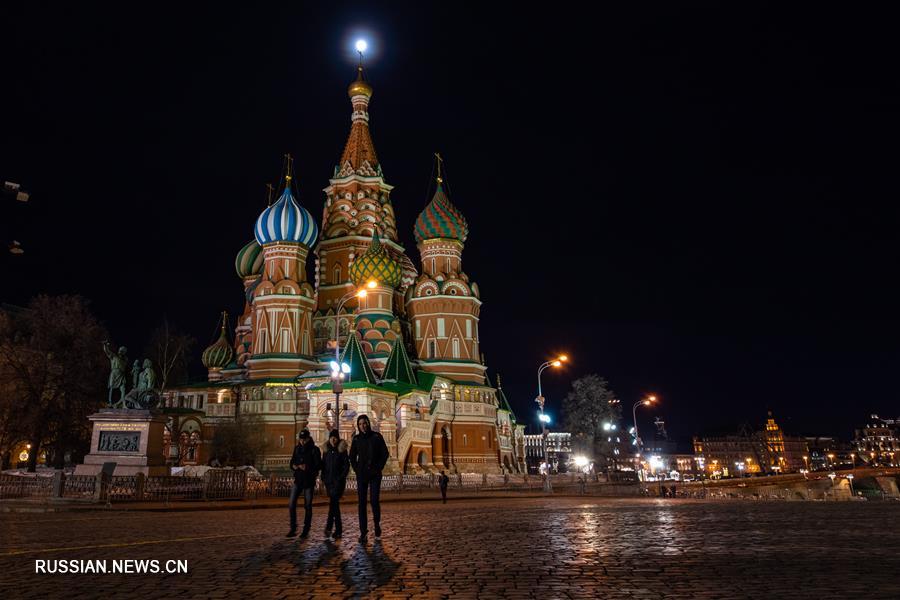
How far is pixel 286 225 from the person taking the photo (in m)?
58.0

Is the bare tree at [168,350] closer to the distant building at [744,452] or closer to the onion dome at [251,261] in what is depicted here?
the onion dome at [251,261]

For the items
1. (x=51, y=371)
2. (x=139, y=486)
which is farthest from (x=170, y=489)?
(x=51, y=371)

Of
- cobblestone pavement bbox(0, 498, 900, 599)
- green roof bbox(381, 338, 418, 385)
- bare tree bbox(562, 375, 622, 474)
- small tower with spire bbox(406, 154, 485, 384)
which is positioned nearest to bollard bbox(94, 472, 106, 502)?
cobblestone pavement bbox(0, 498, 900, 599)

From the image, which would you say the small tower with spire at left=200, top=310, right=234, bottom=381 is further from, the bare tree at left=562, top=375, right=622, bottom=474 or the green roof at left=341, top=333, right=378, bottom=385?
the bare tree at left=562, top=375, right=622, bottom=474

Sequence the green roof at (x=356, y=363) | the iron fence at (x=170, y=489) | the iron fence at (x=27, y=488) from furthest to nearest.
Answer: the green roof at (x=356, y=363), the iron fence at (x=170, y=489), the iron fence at (x=27, y=488)

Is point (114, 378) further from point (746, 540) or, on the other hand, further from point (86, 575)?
point (746, 540)

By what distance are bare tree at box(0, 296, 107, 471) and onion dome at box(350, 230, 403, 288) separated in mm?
23396

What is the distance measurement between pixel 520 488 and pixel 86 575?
3473 cm

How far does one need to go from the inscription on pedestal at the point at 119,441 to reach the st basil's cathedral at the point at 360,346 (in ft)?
66.5

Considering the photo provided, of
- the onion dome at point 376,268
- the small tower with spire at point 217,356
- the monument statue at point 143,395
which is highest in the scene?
the onion dome at point 376,268

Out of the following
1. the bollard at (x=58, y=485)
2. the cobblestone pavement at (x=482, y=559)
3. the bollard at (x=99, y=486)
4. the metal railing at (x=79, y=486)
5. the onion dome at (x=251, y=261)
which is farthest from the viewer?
the onion dome at (x=251, y=261)

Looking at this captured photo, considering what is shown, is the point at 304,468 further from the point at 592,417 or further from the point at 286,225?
the point at 592,417

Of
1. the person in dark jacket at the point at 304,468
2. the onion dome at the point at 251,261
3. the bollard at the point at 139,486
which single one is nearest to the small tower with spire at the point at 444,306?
the onion dome at the point at 251,261

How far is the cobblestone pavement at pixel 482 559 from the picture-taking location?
6.34 metres
